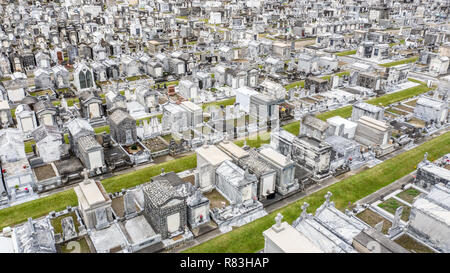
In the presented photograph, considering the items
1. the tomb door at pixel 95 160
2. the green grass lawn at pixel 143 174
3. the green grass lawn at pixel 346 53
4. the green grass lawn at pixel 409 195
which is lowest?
the green grass lawn at pixel 409 195

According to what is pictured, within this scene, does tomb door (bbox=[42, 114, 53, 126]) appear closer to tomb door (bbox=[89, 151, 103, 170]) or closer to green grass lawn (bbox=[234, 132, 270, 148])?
tomb door (bbox=[89, 151, 103, 170])

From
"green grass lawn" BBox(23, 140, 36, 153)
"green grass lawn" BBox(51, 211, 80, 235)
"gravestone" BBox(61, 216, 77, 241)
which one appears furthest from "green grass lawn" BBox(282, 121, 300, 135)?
"green grass lawn" BBox(23, 140, 36, 153)

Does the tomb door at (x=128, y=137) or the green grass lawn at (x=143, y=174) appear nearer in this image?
the green grass lawn at (x=143, y=174)

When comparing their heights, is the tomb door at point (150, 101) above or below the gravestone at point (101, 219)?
above

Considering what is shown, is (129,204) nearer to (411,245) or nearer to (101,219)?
(101,219)

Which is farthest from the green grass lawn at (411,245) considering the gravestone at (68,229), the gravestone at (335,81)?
the gravestone at (335,81)

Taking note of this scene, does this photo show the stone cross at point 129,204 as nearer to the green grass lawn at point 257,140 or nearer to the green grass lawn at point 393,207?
the green grass lawn at point 257,140
